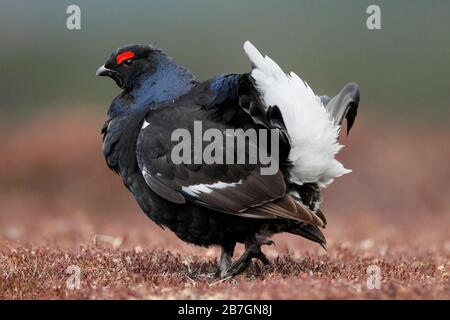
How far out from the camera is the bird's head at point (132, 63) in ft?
26.0

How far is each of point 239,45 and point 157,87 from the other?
1024 inches

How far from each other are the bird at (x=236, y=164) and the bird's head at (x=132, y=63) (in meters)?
0.46

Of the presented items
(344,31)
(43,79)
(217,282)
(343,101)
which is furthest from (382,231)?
(344,31)

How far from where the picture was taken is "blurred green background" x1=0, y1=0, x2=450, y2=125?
28609mm

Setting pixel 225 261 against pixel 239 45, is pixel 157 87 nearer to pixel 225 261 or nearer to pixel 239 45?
pixel 225 261

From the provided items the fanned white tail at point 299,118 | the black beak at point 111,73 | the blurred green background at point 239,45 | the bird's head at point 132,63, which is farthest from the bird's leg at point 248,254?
the blurred green background at point 239,45

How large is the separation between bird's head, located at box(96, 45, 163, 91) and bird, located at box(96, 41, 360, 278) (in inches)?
18.2

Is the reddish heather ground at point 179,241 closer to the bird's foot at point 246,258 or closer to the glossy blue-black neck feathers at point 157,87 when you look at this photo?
the bird's foot at point 246,258

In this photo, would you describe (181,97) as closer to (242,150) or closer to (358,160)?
(242,150)

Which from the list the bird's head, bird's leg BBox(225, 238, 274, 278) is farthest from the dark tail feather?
the bird's head

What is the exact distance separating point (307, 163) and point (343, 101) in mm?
878

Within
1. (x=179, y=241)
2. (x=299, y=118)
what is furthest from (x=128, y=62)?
(x=179, y=241)

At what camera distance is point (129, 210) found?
749 inches

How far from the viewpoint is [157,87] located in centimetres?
779
